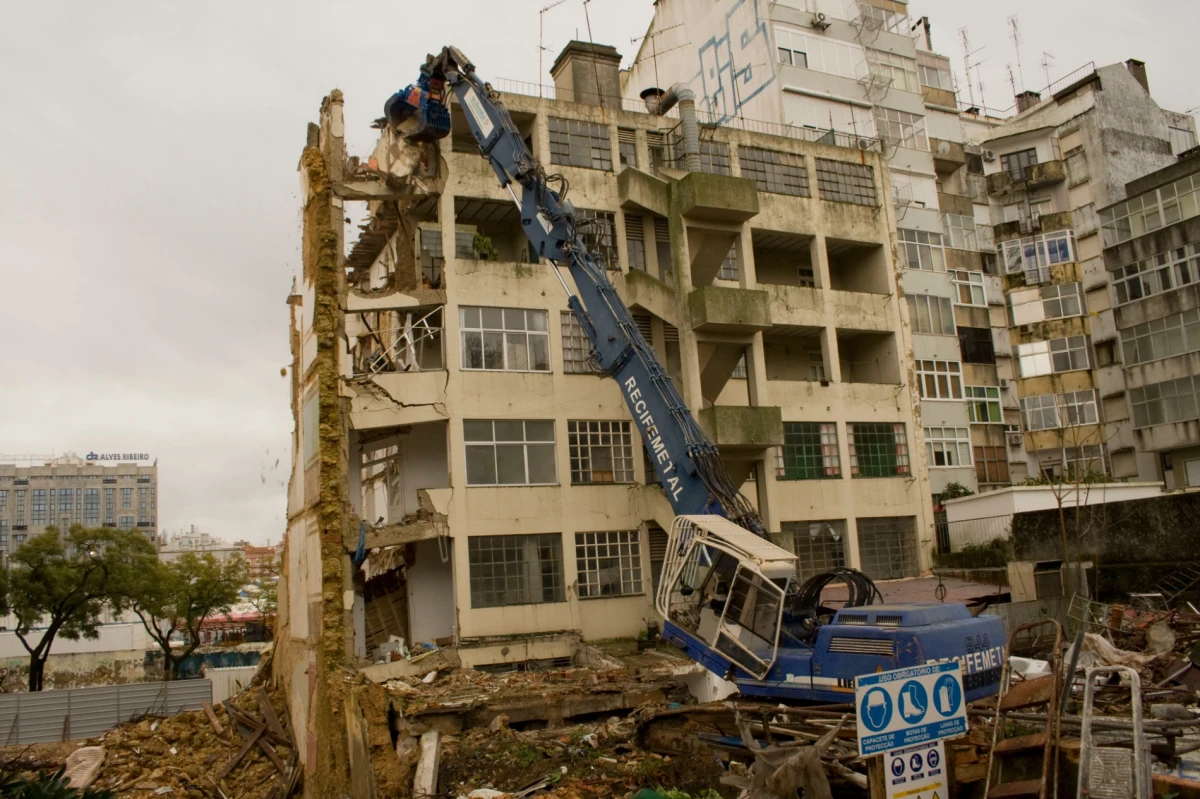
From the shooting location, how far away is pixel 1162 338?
1379 inches

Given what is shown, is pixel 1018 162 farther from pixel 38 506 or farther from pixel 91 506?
pixel 38 506

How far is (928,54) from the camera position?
140 ft

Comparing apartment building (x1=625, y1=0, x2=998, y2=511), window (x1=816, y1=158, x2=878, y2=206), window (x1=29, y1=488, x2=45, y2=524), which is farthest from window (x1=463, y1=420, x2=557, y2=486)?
window (x1=29, y1=488, x2=45, y2=524)

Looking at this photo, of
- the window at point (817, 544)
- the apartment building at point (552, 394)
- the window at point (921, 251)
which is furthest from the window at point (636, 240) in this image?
the window at point (921, 251)

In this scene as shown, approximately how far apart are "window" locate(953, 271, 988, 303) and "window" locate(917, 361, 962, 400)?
418 centimetres

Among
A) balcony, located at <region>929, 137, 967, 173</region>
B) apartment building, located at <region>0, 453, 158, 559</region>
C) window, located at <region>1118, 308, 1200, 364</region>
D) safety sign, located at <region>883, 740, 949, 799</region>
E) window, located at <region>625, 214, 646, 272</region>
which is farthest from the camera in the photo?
apartment building, located at <region>0, 453, 158, 559</region>

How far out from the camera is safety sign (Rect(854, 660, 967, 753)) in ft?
22.8

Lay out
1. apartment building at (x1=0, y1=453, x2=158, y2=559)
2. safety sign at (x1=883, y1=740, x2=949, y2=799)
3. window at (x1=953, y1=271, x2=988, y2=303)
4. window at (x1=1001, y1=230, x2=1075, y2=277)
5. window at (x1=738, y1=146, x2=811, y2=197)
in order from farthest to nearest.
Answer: apartment building at (x1=0, y1=453, x2=158, y2=559), window at (x1=1001, y1=230, x2=1075, y2=277), window at (x1=953, y1=271, x2=988, y2=303), window at (x1=738, y1=146, x2=811, y2=197), safety sign at (x1=883, y1=740, x2=949, y2=799)

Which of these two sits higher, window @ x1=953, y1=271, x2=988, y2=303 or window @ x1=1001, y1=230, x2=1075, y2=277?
window @ x1=1001, y1=230, x2=1075, y2=277

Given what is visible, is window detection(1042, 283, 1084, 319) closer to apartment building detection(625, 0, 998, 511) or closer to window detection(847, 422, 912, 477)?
apartment building detection(625, 0, 998, 511)

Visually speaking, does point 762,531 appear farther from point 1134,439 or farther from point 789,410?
point 1134,439

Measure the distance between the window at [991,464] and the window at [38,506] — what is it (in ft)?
383

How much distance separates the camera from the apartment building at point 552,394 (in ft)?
73.5

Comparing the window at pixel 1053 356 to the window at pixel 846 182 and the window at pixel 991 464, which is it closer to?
the window at pixel 991 464
